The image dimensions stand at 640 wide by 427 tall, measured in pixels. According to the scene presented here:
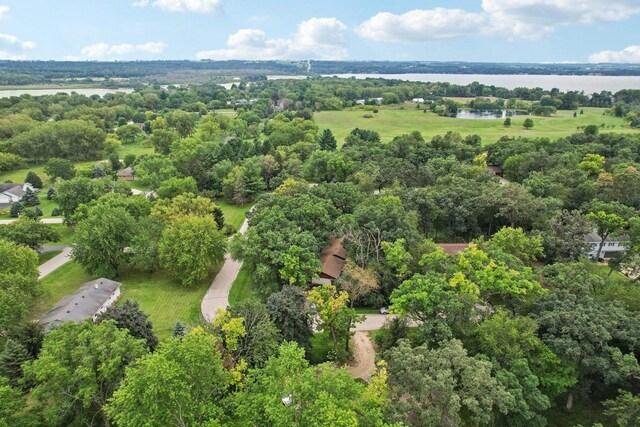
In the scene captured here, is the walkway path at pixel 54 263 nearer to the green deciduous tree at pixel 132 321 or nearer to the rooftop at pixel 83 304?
the rooftop at pixel 83 304

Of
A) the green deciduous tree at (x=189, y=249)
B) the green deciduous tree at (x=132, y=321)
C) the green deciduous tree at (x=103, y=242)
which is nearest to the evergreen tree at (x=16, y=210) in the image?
the green deciduous tree at (x=103, y=242)

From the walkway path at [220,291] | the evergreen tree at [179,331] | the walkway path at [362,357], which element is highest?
the evergreen tree at [179,331]

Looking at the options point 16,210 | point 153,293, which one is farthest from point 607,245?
point 16,210

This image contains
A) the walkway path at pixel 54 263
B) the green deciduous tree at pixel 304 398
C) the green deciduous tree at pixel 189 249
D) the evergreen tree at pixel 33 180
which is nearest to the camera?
the green deciduous tree at pixel 304 398

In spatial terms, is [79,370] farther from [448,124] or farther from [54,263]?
[448,124]

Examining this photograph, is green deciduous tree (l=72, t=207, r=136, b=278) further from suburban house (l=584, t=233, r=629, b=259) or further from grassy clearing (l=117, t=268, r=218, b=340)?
suburban house (l=584, t=233, r=629, b=259)

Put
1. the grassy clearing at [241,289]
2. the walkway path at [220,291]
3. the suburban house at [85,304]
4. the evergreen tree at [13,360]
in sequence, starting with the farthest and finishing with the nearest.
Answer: the grassy clearing at [241,289] < the walkway path at [220,291] < the suburban house at [85,304] < the evergreen tree at [13,360]

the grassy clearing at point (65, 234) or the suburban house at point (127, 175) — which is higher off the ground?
the suburban house at point (127, 175)

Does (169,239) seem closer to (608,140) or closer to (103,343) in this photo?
(103,343)
